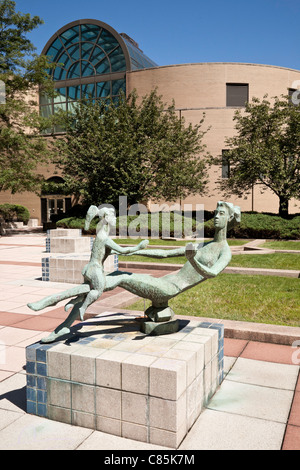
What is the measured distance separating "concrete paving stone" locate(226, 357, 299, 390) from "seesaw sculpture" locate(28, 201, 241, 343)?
103 cm

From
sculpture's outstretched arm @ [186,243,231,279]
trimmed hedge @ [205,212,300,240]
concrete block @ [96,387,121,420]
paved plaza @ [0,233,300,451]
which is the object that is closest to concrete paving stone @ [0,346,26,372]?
paved plaza @ [0,233,300,451]

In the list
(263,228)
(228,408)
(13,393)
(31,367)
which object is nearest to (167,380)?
(228,408)

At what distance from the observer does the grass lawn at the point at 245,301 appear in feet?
20.3

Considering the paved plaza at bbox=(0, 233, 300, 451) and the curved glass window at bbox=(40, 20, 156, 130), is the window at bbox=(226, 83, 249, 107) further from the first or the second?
the paved plaza at bbox=(0, 233, 300, 451)

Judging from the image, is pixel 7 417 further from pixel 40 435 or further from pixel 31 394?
pixel 40 435

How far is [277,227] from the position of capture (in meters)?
20.4

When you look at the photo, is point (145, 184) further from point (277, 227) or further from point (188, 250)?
point (188, 250)

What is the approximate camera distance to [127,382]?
2.99 metres

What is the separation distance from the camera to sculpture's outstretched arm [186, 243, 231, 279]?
10.1ft

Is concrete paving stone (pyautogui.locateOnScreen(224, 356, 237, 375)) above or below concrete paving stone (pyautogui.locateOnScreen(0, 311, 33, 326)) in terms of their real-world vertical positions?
above

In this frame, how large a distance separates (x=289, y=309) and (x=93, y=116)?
2276 centimetres

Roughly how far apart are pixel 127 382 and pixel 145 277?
1034 millimetres

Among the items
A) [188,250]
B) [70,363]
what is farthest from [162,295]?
[70,363]

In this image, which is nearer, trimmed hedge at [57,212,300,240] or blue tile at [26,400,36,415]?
blue tile at [26,400,36,415]
